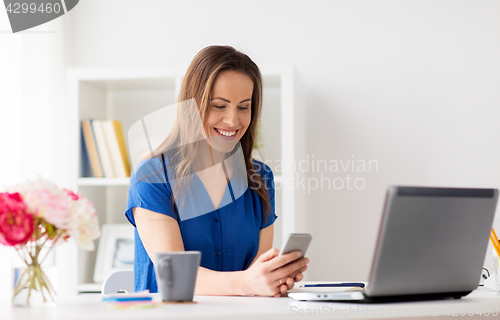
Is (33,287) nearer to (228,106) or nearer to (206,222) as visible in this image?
(206,222)

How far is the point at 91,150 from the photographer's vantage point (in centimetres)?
222

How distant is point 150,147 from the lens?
212 centimetres

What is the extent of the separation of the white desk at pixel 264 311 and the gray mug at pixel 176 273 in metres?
0.03

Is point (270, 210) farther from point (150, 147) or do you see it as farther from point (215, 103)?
point (150, 147)

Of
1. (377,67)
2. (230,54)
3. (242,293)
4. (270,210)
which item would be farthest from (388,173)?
(242,293)

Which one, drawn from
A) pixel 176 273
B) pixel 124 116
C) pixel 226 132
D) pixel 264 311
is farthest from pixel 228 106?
pixel 124 116

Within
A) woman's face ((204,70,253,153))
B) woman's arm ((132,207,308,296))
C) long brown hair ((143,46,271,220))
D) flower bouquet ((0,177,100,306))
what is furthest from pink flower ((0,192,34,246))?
woman's face ((204,70,253,153))

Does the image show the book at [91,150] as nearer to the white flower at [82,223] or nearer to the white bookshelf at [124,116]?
the white bookshelf at [124,116]

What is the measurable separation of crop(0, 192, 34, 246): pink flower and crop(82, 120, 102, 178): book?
57.6 inches

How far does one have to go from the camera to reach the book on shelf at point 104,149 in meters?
2.22

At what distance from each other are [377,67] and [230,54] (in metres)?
1.26

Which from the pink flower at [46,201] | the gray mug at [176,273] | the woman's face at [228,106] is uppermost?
the woman's face at [228,106]

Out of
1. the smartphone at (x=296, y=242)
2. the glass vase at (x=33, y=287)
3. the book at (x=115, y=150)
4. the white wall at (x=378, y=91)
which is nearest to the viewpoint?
the glass vase at (x=33, y=287)

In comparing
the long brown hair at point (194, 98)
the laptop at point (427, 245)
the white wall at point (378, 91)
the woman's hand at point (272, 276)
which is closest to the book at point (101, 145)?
the white wall at point (378, 91)
